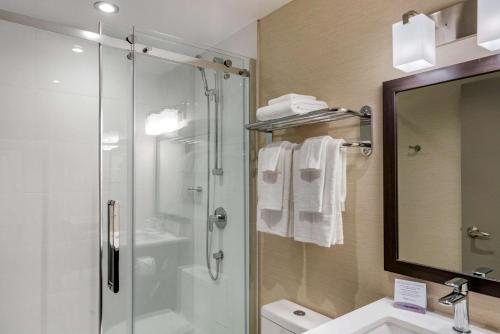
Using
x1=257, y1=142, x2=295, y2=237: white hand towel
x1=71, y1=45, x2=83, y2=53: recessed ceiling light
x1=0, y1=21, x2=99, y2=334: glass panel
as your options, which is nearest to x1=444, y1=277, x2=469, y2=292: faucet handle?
x1=257, y1=142, x2=295, y2=237: white hand towel

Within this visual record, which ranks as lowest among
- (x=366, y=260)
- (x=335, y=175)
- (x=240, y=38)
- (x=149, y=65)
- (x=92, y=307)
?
(x=92, y=307)

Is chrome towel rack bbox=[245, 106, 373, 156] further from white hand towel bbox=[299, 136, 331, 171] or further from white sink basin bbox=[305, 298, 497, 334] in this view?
white sink basin bbox=[305, 298, 497, 334]

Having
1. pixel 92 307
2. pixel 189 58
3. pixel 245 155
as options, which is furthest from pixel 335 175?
pixel 92 307

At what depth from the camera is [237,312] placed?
1965 mm

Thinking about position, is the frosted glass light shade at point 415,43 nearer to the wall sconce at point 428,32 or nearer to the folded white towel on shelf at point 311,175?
the wall sconce at point 428,32

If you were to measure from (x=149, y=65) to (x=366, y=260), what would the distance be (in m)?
1.36

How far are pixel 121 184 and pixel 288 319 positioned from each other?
1.07 metres

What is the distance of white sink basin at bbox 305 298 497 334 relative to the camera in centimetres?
108

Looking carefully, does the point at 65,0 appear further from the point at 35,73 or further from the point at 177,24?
the point at 177,24

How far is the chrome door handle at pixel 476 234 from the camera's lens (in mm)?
1102

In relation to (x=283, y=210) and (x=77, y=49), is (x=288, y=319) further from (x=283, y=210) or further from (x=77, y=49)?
(x=77, y=49)

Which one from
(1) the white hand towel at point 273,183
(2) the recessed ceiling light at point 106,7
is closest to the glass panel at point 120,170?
(2) the recessed ceiling light at point 106,7

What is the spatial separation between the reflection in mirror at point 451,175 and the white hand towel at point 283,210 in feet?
1.63

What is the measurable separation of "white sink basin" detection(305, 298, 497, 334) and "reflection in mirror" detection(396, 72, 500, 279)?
0.61ft
